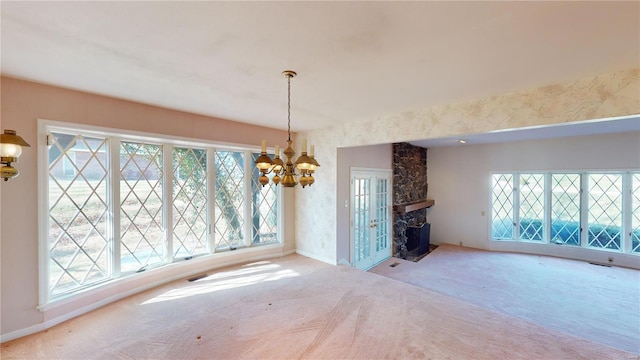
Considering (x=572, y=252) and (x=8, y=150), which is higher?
(x=8, y=150)

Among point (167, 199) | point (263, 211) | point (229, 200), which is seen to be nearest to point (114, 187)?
point (167, 199)

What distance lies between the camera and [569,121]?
2.46 m

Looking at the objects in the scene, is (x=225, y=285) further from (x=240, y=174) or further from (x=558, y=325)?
(x=558, y=325)

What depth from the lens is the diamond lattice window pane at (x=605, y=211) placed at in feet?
17.5

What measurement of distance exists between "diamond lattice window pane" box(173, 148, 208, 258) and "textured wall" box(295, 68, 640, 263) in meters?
1.85

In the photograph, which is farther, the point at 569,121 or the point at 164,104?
the point at 164,104

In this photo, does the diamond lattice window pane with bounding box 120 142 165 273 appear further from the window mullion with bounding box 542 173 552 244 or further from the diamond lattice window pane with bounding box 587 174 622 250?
the diamond lattice window pane with bounding box 587 174 622 250

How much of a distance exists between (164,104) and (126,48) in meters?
1.56

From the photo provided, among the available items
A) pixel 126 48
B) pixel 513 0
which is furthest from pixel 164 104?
pixel 513 0

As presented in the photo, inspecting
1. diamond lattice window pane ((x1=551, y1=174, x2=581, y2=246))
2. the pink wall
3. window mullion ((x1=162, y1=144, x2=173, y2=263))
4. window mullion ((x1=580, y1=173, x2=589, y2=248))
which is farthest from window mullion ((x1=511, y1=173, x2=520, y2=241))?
the pink wall

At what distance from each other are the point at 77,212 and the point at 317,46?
10.9 ft

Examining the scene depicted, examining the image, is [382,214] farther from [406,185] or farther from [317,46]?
[317,46]

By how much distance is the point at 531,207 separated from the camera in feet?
20.5

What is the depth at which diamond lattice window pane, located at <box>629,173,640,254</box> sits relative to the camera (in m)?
5.15
